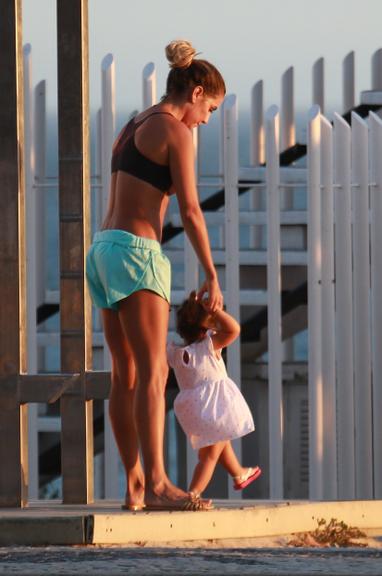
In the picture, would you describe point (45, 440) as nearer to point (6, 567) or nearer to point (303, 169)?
point (303, 169)

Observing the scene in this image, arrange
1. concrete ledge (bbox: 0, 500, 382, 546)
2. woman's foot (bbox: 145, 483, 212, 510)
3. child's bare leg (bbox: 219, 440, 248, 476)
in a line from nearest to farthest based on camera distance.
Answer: concrete ledge (bbox: 0, 500, 382, 546), woman's foot (bbox: 145, 483, 212, 510), child's bare leg (bbox: 219, 440, 248, 476)

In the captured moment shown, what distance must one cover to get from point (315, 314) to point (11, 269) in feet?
9.41

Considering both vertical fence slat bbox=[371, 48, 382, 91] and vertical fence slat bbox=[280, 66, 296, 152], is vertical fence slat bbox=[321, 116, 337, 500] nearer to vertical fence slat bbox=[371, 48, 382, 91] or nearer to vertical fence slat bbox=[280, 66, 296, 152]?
vertical fence slat bbox=[280, 66, 296, 152]

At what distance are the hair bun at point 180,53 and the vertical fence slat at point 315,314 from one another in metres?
3.12

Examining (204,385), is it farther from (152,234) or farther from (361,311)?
(361,311)

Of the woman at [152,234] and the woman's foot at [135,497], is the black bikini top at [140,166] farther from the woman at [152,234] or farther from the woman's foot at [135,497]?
the woman's foot at [135,497]

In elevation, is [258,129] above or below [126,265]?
above

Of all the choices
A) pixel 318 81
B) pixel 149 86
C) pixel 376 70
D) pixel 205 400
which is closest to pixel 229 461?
pixel 205 400

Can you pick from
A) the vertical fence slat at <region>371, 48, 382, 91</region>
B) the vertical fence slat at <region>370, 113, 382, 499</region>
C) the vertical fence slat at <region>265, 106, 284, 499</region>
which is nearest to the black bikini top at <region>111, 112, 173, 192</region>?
the vertical fence slat at <region>265, 106, 284, 499</region>

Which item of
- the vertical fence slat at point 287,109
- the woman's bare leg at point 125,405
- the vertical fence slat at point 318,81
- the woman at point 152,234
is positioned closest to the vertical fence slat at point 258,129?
the vertical fence slat at point 287,109

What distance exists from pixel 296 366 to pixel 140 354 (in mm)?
5974

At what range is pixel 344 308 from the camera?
929cm

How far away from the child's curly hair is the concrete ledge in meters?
0.61

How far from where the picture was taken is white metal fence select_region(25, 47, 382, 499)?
9.16 m
